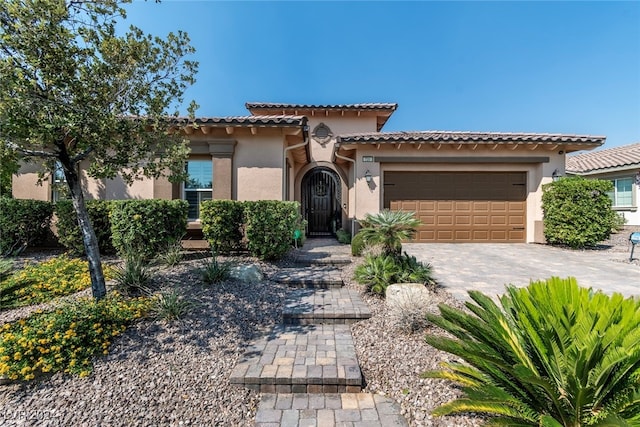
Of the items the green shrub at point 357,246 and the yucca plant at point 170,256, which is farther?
the green shrub at point 357,246

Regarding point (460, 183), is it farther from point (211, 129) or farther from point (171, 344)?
point (171, 344)

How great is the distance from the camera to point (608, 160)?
14.1 meters

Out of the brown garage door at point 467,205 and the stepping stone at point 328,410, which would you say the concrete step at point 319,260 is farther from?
the brown garage door at point 467,205

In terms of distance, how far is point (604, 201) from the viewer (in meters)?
9.12

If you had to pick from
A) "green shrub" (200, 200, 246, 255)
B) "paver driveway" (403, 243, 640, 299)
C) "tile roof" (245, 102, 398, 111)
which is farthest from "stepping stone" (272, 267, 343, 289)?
"tile roof" (245, 102, 398, 111)

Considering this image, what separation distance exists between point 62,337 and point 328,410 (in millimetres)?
3097

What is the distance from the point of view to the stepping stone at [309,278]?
561 cm

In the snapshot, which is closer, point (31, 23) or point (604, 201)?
point (31, 23)

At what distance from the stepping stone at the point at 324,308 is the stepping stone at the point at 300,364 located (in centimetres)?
33

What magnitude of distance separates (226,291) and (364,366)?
2778 mm

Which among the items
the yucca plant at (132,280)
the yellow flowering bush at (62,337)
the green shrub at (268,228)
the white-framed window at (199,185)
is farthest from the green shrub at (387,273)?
the white-framed window at (199,185)

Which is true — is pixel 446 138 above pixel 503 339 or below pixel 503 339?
above

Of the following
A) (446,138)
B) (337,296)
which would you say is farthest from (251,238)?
(446,138)

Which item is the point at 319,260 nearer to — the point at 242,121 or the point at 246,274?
the point at 246,274
